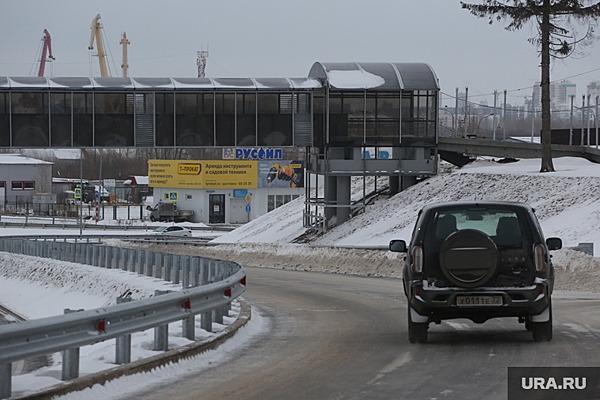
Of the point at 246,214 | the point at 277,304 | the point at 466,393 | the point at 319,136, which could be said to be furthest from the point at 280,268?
the point at 246,214

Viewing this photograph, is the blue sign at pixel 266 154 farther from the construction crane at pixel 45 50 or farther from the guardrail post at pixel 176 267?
the construction crane at pixel 45 50

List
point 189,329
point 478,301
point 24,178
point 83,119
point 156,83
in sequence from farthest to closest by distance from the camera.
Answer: point 24,178
point 156,83
point 83,119
point 189,329
point 478,301

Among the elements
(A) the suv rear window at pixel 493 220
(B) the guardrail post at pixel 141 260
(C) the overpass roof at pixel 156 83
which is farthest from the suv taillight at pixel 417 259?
(C) the overpass roof at pixel 156 83

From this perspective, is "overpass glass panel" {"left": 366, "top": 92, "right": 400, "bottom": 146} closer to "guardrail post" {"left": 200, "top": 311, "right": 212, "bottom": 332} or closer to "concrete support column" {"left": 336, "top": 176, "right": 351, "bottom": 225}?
"concrete support column" {"left": 336, "top": 176, "right": 351, "bottom": 225}

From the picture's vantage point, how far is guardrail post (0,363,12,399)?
30.2 ft

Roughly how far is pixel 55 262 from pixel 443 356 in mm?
28151

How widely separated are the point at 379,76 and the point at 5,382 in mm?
44596

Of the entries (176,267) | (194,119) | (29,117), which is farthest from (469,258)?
(29,117)

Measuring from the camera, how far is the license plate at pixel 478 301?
13.3m

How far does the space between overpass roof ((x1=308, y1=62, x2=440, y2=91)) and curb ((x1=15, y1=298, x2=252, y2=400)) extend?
37.9m

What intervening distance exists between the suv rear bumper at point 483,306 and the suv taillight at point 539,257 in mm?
142

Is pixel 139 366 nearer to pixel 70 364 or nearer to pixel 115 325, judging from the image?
pixel 115 325

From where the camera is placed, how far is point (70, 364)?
411 inches

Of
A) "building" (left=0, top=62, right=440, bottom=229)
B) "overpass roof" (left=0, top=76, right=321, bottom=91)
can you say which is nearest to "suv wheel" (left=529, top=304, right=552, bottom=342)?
"building" (left=0, top=62, right=440, bottom=229)
